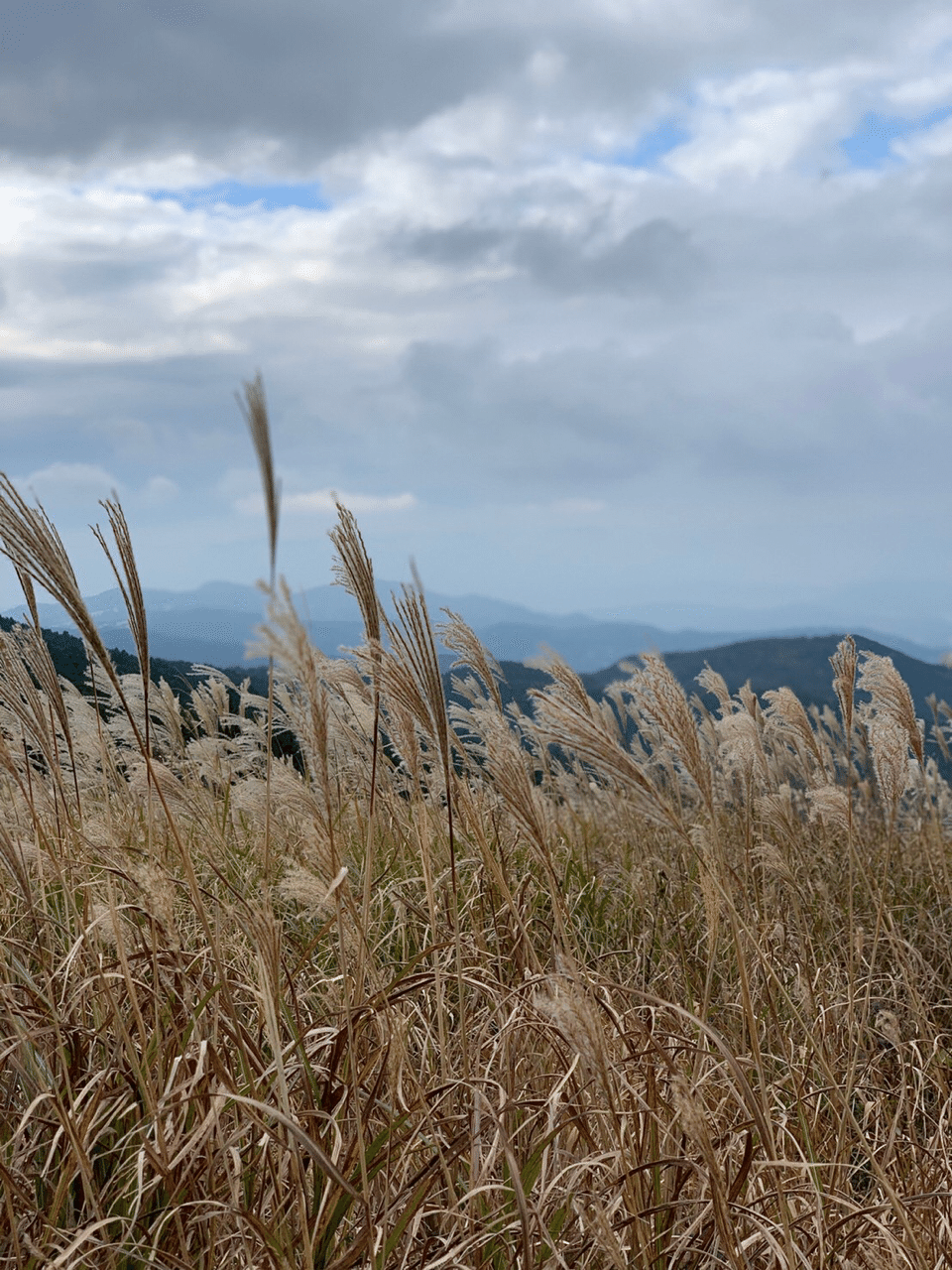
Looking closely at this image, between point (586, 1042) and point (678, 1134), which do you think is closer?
point (586, 1042)

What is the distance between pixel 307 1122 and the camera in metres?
1.91

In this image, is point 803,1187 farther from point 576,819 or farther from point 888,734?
point 576,819

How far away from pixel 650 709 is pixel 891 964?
3304 mm

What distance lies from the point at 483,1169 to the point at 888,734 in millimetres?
2295

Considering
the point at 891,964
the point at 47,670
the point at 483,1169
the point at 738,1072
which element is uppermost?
the point at 47,670

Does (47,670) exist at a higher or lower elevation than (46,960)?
higher

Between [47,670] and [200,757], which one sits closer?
[47,670]

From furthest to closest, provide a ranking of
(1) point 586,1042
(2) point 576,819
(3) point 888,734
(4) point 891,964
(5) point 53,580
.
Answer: (2) point 576,819
(4) point 891,964
(3) point 888,734
(5) point 53,580
(1) point 586,1042

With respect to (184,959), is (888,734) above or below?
above

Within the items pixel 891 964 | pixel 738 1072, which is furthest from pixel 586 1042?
pixel 891 964

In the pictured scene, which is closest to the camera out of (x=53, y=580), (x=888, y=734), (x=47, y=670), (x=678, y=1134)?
(x=53, y=580)

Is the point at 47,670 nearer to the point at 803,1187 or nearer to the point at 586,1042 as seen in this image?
the point at 586,1042

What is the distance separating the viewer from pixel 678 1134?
7.68 feet

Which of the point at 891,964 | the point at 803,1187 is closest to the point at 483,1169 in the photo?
the point at 803,1187
